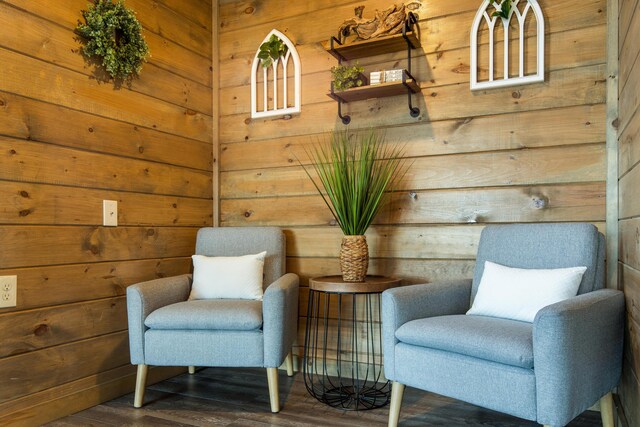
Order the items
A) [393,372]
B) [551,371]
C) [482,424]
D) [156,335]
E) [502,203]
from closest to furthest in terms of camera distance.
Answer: [551,371]
[393,372]
[482,424]
[156,335]
[502,203]

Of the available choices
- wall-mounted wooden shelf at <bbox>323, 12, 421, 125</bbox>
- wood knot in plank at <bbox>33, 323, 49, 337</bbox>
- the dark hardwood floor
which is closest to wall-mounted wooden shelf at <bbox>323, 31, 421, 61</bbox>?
wall-mounted wooden shelf at <bbox>323, 12, 421, 125</bbox>

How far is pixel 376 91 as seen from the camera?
2.54 metres

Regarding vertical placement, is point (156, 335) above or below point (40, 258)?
below

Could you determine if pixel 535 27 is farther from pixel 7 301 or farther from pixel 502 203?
pixel 7 301

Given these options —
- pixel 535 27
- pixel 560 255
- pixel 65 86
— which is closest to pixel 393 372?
pixel 560 255

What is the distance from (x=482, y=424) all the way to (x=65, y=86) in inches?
89.4

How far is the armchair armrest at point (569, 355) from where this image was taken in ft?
4.77

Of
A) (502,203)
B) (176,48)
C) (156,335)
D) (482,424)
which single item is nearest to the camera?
(482,424)

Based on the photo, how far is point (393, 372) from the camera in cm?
188

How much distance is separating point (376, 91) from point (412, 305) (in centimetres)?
115

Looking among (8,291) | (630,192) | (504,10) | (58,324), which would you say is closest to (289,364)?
(58,324)

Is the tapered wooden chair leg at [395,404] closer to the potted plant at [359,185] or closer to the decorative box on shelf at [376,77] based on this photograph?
the potted plant at [359,185]

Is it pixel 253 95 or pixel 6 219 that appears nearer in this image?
pixel 6 219

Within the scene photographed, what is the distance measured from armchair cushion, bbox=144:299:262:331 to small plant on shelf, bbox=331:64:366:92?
1.20 metres
